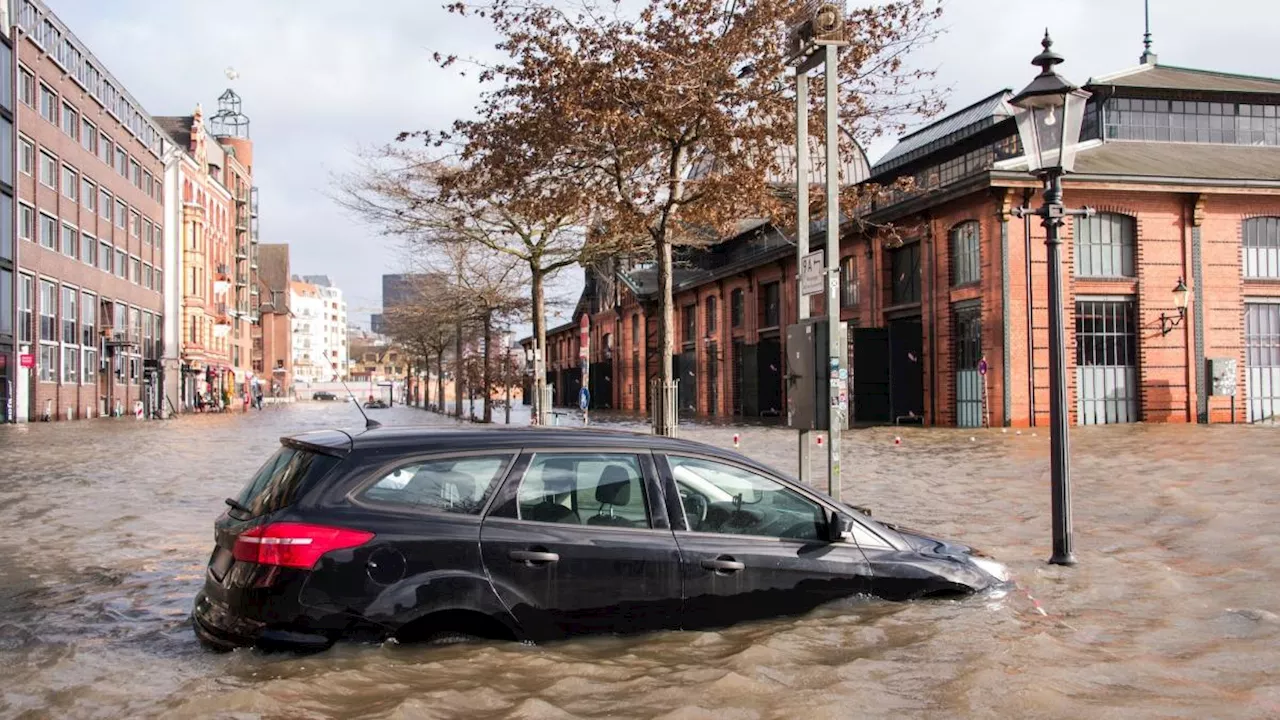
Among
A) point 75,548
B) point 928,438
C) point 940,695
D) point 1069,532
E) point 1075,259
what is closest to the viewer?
point 940,695

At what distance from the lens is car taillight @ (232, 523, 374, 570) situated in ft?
16.2

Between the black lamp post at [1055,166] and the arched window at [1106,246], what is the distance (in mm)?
22777

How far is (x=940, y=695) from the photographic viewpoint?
504 centimetres

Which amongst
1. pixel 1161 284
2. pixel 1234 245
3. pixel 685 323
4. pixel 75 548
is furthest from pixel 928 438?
pixel 685 323

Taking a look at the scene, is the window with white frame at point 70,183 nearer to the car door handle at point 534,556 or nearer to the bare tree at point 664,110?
the bare tree at point 664,110

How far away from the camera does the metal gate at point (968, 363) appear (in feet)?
96.8

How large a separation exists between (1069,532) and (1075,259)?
23033 mm

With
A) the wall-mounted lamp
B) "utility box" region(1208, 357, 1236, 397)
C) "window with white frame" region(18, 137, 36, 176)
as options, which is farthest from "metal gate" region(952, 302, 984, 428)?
"window with white frame" region(18, 137, 36, 176)

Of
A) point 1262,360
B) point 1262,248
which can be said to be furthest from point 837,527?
point 1262,248

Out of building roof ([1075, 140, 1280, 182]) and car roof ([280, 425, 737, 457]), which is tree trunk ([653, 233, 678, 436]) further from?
building roof ([1075, 140, 1280, 182])

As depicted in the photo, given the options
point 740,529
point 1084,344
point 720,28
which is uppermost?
point 720,28

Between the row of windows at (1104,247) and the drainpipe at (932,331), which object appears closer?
the row of windows at (1104,247)

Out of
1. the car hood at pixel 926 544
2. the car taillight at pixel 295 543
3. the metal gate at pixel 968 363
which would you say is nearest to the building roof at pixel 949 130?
the metal gate at pixel 968 363

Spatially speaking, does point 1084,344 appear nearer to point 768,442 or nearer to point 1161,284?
point 1161,284
